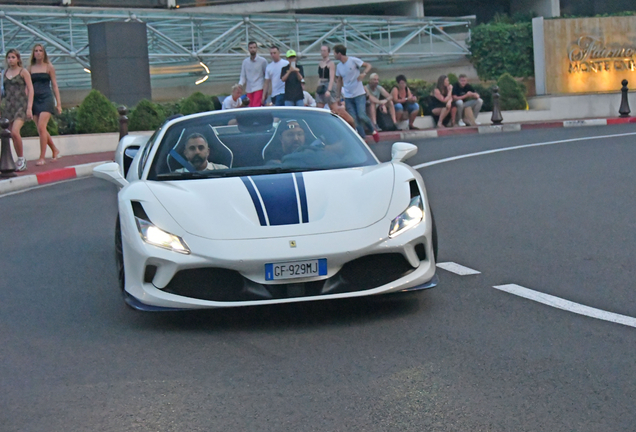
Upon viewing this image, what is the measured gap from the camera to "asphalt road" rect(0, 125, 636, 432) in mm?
3896

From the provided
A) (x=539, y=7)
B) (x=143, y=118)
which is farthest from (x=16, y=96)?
(x=539, y=7)

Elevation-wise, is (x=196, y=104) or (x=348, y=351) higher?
(x=196, y=104)

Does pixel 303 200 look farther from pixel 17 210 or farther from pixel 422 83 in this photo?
pixel 422 83

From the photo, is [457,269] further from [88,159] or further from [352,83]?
[352,83]

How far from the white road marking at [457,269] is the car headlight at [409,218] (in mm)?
1044

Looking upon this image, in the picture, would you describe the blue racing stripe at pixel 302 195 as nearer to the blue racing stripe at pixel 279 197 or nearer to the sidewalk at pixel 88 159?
the blue racing stripe at pixel 279 197

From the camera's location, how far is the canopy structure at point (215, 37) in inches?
1005

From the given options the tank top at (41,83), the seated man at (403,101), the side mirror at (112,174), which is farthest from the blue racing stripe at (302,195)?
the seated man at (403,101)

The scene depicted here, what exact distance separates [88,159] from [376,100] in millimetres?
7121

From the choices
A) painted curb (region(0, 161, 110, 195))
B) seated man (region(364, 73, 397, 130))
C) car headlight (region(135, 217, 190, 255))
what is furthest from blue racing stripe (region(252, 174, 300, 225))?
seated man (region(364, 73, 397, 130))

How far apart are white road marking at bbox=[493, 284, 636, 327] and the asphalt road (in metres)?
0.07

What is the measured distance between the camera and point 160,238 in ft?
17.5

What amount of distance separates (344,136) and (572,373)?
285 cm

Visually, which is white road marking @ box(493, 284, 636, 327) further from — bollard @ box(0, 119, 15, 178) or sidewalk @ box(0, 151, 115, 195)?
bollard @ box(0, 119, 15, 178)
